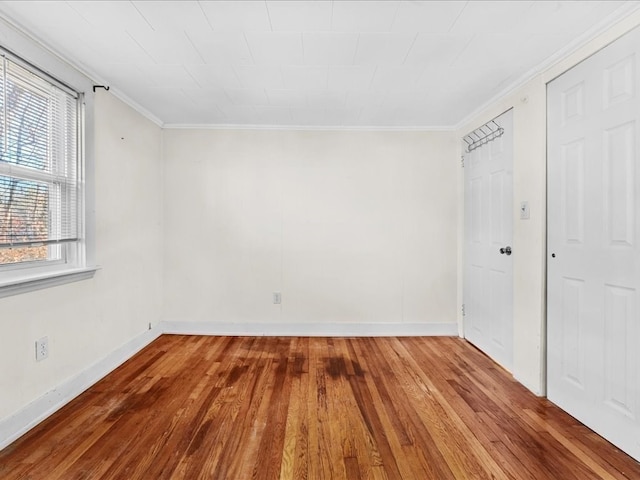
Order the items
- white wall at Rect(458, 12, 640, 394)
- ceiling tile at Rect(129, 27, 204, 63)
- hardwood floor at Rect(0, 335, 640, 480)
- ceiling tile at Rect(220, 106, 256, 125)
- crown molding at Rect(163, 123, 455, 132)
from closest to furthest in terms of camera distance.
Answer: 1. hardwood floor at Rect(0, 335, 640, 480)
2. ceiling tile at Rect(129, 27, 204, 63)
3. white wall at Rect(458, 12, 640, 394)
4. ceiling tile at Rect(220, 106, 256, 125)
5. crown molding at Rect(163, 123, 455, 132)

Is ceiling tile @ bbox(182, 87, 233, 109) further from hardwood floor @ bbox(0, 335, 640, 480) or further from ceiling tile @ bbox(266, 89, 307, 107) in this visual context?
hardwood floor @ bbox(0, 335, 640, 480)

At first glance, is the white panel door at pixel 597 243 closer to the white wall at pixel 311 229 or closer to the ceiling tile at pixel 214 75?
the white wall at pixel 311 229

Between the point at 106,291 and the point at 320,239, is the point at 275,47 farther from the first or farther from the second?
the point at 106,291

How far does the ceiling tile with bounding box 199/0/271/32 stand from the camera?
68.6 inches

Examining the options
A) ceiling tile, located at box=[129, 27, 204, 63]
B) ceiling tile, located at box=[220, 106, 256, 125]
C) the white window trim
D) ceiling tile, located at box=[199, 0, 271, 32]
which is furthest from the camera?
ceiling tile, located at box=[220, 106, 256, 125]

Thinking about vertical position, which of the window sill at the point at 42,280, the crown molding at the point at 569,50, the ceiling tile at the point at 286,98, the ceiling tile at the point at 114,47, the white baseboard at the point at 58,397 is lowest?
the white baseboard at the point at 58,397

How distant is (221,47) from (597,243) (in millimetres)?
2609

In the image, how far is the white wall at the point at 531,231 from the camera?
2.39 meters

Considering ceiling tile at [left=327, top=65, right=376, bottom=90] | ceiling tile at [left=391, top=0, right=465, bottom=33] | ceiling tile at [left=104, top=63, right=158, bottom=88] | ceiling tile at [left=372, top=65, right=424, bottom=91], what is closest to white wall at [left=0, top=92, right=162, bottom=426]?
ceiling tile at [left=104, top=63, right=158, bottom=88]

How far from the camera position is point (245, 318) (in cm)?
378

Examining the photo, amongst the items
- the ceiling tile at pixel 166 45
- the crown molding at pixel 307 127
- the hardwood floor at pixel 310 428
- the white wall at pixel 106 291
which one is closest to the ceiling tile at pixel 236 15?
the ceiling tile at pixel 166 45

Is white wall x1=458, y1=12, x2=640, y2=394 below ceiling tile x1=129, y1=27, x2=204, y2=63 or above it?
below

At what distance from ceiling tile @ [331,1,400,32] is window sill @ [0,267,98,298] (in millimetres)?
2306

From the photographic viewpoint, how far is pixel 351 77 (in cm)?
255
